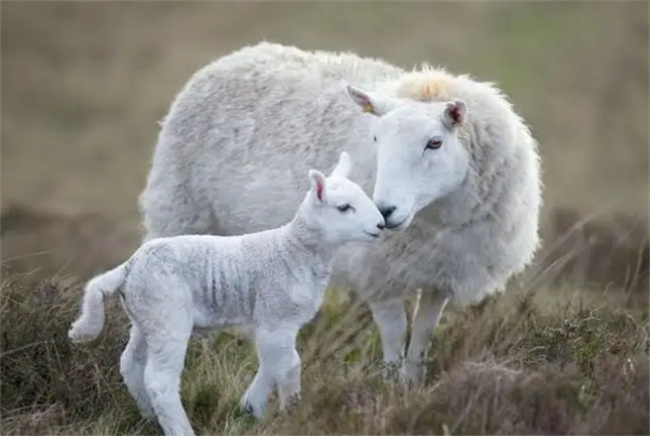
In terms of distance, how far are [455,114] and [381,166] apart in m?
0.49

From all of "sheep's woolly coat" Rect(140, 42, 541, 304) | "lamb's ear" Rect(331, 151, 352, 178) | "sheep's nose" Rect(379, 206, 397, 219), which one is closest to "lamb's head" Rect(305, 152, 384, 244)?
"lamb's ear" Rect(331, 151, 352, 178)

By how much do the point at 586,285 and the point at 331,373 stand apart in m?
4.38

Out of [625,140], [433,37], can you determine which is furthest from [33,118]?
[625,140]

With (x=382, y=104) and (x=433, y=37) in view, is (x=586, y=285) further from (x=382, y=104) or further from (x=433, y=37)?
(x=433, y=37)

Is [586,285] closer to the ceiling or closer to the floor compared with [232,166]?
closer to the floor

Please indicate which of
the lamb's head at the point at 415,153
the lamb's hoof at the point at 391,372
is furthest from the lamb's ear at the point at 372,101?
the lamb's hoof at the point at 391,372

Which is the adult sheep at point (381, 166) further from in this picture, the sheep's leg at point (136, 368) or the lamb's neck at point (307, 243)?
the sheep's leg at point (136, 368)

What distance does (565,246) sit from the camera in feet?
41.6

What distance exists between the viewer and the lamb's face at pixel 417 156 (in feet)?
23.9

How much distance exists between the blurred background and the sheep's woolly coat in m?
12.0

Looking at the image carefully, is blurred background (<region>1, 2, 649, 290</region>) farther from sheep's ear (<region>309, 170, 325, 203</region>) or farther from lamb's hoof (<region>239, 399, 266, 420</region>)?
sheep's ear (<region>309, 170, 325, 203</region>)

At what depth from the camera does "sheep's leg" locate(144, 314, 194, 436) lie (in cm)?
645

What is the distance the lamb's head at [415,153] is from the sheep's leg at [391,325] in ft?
2.65

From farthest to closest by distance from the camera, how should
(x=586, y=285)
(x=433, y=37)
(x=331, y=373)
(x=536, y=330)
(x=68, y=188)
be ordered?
(x=433, y=37) < (x=68, y=188) < (x=586, y=285) < (x=536, y=330) < (x=331, y=373)
